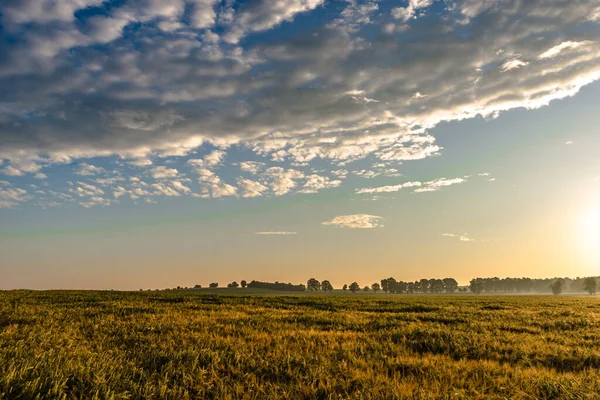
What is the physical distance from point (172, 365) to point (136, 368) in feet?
1.91

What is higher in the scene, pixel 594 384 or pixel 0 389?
→ pixel 0 389

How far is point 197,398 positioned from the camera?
5457 millimetres

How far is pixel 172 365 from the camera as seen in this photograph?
22.1 ft

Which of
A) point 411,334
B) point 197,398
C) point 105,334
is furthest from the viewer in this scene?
point 411,334

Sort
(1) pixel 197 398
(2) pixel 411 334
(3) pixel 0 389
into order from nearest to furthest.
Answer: (3) pixel 0 389 < (1) pixel 197 398 < (2) pixel 411 334

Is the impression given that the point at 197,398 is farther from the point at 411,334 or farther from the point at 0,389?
the point at 411,334

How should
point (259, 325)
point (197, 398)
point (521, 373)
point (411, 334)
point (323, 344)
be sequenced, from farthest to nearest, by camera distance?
point (259, 325), point (411, 334), point (323, 344), point (521, 373), point (197, 398)

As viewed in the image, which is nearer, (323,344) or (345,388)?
(345,388)

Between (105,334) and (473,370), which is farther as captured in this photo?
(105,334)

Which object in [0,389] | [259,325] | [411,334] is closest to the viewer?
[0,389]

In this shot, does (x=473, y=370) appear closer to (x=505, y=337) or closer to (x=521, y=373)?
(x=521, y=373)

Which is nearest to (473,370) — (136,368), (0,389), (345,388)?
(345,388)

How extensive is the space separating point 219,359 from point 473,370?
475 cm

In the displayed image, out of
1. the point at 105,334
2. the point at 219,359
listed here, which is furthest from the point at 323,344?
the point at 105,334
